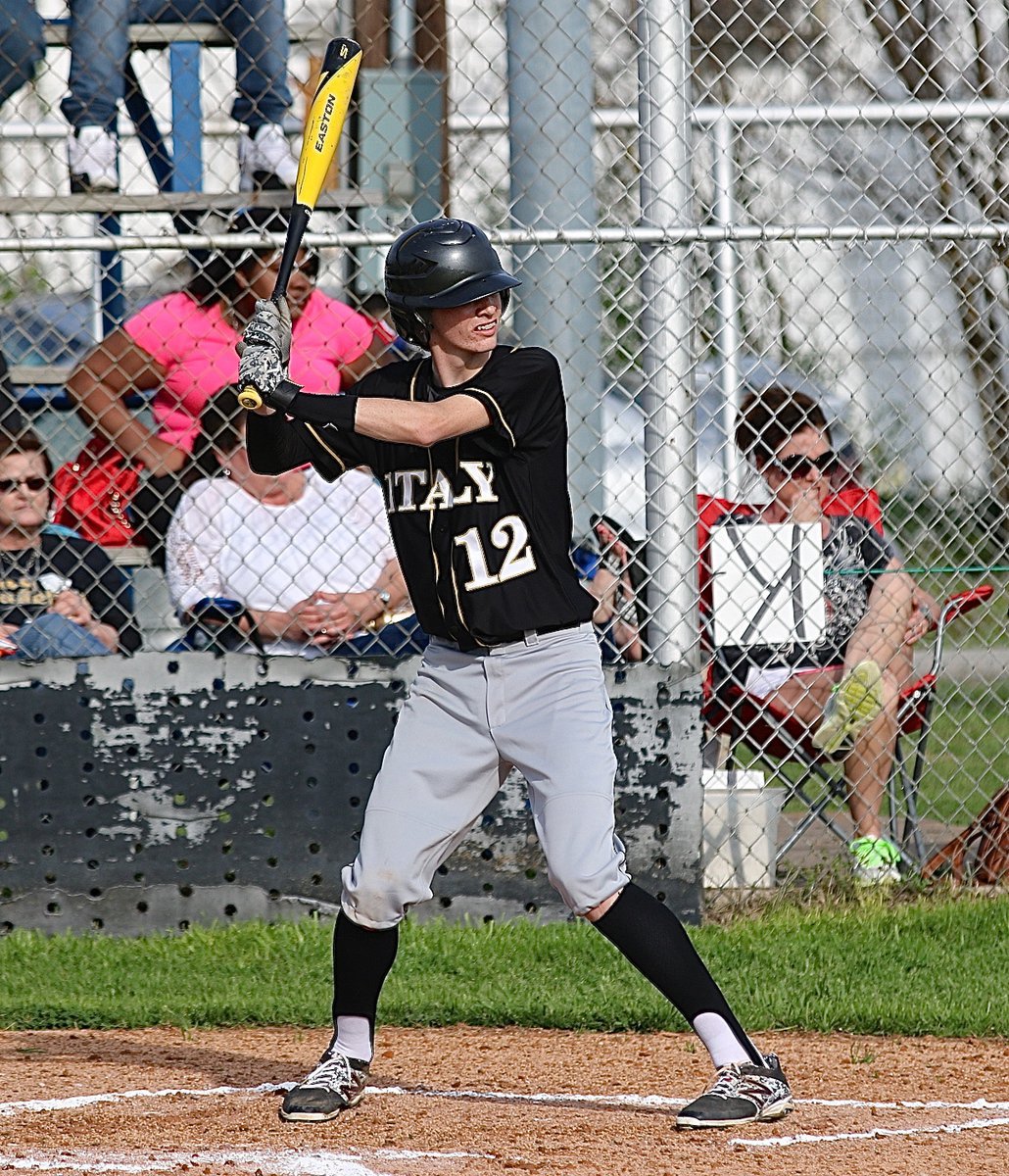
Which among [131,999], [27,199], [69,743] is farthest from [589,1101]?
[27,199]

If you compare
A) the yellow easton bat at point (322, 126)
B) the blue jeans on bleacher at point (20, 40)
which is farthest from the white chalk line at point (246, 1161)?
the blue jeans on bleacher at point (20, 40)

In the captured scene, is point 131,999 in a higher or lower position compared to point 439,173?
lower

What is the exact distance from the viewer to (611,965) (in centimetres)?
476

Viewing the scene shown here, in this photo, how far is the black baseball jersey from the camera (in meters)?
3.35

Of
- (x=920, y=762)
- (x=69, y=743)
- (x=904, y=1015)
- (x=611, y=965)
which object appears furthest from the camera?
(x=920, y=762)

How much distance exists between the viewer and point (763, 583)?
5402 millimetres

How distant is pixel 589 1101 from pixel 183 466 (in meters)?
3.02

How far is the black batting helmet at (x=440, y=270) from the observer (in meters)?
3.30

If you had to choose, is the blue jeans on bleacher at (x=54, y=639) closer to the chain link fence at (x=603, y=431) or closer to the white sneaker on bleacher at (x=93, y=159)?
the chain link fence at (x=603, y=431)

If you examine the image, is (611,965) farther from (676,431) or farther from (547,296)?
(547,296)

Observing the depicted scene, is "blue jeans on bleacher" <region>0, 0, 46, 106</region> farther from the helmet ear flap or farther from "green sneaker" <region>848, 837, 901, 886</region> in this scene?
"green sneaker" <region>848, 837, 901, 886</region>

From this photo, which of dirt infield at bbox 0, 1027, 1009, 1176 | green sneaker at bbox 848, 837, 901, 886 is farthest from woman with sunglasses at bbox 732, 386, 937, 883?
dirt infield at bbox 0, 1027, 1009, 1176

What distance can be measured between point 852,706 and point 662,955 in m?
2.33

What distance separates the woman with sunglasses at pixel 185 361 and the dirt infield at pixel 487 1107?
2178 millimetres
